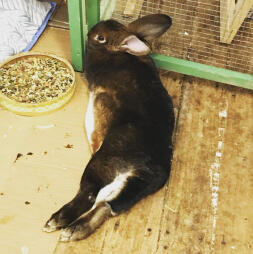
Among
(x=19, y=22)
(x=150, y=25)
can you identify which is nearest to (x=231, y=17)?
(x=150, y=25)

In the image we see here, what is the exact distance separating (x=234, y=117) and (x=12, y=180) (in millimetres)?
1089

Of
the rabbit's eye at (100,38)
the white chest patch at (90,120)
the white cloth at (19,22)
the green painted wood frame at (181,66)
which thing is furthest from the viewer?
the white cloth at (19,22)

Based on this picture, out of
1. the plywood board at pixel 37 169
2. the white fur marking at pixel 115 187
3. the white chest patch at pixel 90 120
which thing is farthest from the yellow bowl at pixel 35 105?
the white fur marking at pixel 115 187

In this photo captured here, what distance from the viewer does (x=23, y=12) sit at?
6.92 feet

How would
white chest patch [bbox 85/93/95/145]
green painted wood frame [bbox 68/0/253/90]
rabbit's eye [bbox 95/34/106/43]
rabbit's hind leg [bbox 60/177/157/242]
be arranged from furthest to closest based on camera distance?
green painted wood frame [bbox 68/0/253/90]
rabbit's eye [bbox 95/34/106/43]
white chest patch [bbox 85/93/95/145]
rabbit's hind leg [bbox 60/177/157/242]

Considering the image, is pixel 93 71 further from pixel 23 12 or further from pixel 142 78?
pixel 23 12

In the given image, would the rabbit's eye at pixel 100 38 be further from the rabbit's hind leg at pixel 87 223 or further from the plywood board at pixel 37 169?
the rabbit's hind leg at pixel 87 223

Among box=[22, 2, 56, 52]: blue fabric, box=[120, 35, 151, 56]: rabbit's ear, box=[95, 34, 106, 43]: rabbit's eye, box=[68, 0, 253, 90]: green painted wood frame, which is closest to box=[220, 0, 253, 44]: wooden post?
box=[68, 0, 253, 90]: green painted wood frame

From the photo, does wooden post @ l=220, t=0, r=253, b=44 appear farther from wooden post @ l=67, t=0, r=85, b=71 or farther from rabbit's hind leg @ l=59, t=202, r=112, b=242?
rabbit's hind leg @ l=59, t=202, r=112, b=242

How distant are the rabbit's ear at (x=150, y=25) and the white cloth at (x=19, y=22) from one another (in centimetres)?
67

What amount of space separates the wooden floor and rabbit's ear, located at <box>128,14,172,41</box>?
0.35m

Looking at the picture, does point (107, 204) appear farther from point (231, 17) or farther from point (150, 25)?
point (231, 17)

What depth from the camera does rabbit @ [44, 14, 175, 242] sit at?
4.40 feet

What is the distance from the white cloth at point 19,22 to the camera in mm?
1996
